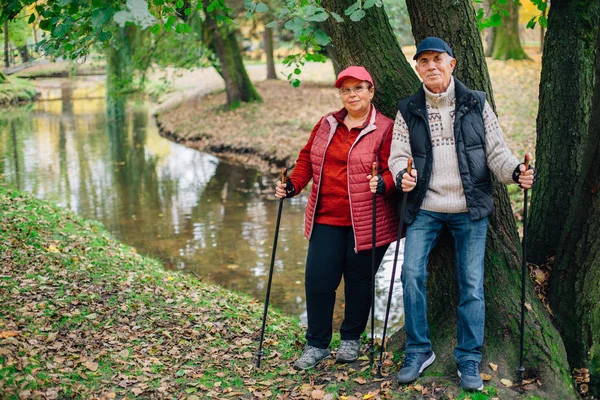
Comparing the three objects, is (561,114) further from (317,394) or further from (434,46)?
(317,394)

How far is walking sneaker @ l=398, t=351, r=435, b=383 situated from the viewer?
14.0 ft

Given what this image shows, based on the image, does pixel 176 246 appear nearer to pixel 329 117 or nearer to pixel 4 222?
pixel 4 222

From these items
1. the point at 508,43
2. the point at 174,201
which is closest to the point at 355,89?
the point at 174,201

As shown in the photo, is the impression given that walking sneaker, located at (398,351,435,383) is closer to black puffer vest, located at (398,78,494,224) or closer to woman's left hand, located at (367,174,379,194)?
black puffer vest, located at (398,78,494,224)

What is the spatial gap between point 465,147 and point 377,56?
3.85ft

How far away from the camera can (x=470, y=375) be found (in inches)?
163

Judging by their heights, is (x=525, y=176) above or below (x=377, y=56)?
below

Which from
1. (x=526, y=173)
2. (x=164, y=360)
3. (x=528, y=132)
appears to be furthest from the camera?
(x=528, y=132)

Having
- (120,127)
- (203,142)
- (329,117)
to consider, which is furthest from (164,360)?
(120,127)

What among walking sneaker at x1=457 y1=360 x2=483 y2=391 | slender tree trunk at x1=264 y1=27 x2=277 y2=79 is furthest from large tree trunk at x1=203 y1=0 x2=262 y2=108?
walking sneaker at x1=457 y1=360 x2=483 y2=391

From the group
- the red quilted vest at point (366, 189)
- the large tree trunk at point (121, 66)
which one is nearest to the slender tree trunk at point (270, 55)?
the large tree trunk at point (121, 66)

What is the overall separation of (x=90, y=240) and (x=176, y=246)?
1.88m

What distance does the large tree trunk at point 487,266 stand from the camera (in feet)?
14.3

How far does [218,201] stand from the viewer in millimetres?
13516
